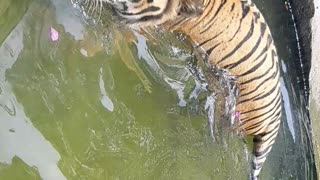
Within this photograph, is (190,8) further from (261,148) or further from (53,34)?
(261,148)

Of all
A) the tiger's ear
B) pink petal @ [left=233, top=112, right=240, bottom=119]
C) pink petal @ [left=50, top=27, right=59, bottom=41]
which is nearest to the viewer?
the tiger's ear

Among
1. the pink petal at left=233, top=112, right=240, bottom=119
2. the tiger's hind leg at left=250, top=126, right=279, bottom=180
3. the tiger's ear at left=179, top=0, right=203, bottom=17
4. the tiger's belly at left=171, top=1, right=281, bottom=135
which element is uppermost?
the tiger's ear at left=179, top=0, right=203, bottom=17

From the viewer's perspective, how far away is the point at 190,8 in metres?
2.39

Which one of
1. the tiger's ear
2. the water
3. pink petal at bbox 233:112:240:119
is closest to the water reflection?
the water

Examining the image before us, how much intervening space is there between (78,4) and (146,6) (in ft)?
1.24

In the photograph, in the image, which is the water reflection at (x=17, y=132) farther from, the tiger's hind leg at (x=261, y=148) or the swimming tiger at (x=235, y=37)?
the tiger's hind leg at (x=261, y=148)

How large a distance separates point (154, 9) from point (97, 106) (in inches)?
19.1

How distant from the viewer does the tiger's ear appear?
2.38 m

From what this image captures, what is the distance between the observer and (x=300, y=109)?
3824 millimetres

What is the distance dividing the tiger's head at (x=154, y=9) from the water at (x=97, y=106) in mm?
284

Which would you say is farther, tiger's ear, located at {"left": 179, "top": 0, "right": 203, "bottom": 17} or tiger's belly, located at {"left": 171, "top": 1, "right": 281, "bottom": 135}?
tiger's belly, located at {"left": 171, "top": 1, "right": 281, "bottom": 135}

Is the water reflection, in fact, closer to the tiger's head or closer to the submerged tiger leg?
the tiger's head

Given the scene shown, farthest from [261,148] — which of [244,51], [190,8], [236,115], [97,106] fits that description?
[190,8]

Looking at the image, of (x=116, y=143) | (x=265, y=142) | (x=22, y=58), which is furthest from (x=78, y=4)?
(x=265, y=142)
